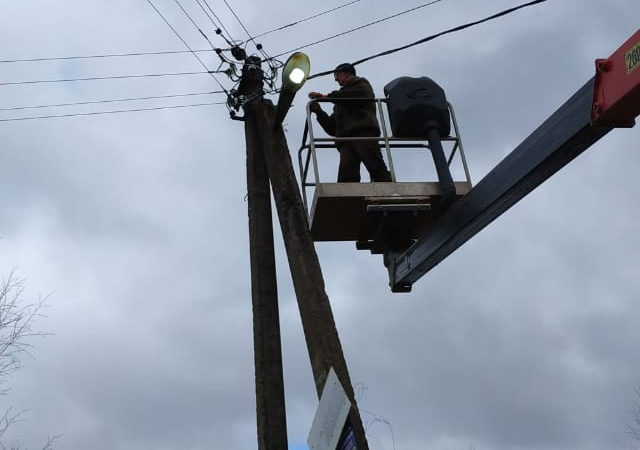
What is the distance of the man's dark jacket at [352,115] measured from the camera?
7043mm

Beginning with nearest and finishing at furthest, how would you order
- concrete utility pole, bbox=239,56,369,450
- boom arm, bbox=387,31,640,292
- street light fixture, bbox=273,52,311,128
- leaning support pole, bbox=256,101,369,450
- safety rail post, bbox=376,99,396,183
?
1. boom arm, bbox=387,31,640,292
2. leaning support pole, bbox=256,101,369,450
3. concrete utility pole, bbox=239,56,369,450
4. street light fixture, bbox=273,52,311,128
5. safety rail post, bbox=376,99,396,183

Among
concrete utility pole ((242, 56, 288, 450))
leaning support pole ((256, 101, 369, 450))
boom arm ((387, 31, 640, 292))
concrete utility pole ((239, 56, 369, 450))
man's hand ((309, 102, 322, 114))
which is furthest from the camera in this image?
man's hand ((309, 102, 322, 114))

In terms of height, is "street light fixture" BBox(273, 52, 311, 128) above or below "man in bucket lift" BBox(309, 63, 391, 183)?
below

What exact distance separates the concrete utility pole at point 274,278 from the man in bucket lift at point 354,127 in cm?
69

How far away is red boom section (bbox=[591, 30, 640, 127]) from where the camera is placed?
3791 millimetres

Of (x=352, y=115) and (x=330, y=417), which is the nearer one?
(x=330, y=417)

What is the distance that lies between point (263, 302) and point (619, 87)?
11.0 ft

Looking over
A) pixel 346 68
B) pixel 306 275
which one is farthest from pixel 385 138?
pixel 306 275

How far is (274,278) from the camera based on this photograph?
247 inches

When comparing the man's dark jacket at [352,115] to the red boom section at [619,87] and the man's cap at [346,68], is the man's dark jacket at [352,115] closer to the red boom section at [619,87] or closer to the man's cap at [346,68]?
the man's cap at [346,68]

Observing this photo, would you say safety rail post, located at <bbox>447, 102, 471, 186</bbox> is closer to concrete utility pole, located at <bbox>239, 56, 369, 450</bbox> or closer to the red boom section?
concrete utility pole, located at <bbox>239, 56, 369, 450</bbox>

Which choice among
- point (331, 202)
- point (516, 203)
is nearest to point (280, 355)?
point (331, 202)

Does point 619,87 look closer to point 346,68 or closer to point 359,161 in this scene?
point 359,161

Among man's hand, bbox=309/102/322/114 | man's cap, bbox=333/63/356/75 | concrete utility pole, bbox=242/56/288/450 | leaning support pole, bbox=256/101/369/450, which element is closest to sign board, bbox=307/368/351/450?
leaning support pole, bbox=256/101/369/450
